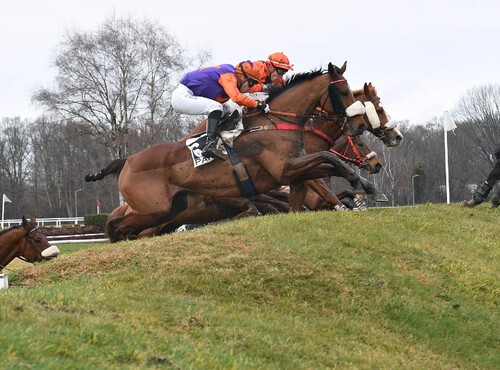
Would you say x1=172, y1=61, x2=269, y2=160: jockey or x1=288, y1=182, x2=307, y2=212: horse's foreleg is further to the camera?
x1=288, y1=182, x2=307, y2=212: horse's foreleg

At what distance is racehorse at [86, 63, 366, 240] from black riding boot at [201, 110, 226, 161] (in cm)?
24

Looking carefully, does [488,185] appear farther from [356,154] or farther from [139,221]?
[139,221]

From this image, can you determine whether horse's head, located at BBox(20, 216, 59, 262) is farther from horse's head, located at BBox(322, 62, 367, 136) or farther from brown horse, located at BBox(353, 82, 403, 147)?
brown horse, located at BBox(353, 82, 403, 147)

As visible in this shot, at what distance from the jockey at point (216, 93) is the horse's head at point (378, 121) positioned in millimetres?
1967

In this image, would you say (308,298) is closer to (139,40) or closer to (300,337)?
Result: (300,337)

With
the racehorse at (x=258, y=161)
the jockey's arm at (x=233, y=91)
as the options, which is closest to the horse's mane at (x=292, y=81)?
the racehorse at (x=258, y=161)

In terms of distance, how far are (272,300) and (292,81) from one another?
15.4ft

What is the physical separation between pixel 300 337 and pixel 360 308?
121cm

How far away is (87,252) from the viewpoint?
763 cm

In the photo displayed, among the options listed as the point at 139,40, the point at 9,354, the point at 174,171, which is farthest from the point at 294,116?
the point at 139,40

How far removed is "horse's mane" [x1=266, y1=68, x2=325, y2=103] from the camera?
913 centimetres

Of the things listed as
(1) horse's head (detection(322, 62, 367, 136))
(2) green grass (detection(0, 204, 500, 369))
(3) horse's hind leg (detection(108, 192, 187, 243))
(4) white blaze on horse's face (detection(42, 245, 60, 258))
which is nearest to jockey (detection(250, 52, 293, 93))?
(1) horse's head (detection(322, 62, 367, 136))

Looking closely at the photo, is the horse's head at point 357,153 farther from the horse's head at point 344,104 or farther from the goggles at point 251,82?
the goggles at point 251,82

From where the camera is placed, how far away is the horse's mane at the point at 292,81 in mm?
9133
